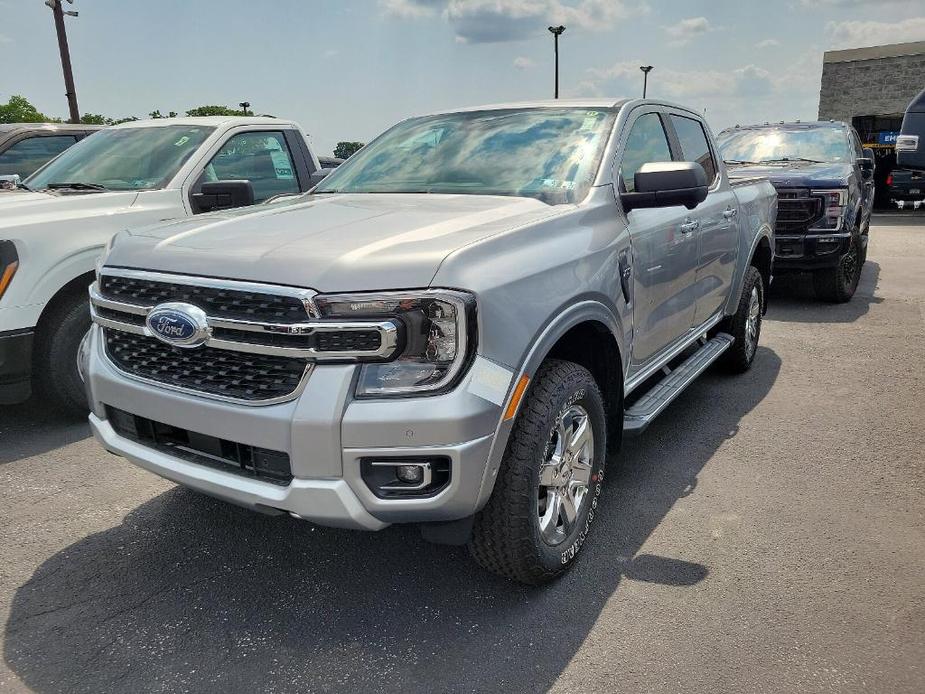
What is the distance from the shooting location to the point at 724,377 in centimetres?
573

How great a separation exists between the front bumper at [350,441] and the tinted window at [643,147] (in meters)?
1.65

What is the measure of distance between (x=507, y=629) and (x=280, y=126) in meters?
4.78

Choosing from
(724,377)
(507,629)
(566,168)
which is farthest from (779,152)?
(507,629)

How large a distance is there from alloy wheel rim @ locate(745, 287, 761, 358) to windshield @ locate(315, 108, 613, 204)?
8.24 feet

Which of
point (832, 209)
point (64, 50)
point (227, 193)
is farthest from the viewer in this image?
point (64, 50)

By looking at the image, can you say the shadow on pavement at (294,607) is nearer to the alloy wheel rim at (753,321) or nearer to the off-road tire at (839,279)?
the alloy wheel rim at (753,321)

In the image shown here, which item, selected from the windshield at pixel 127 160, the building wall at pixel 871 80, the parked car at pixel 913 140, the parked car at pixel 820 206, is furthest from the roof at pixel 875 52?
the windshield at pixel 127 160

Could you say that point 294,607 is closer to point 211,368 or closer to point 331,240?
point 211,368

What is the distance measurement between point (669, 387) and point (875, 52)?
98.3 ft

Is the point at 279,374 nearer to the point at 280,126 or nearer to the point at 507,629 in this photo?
the point at 507,629

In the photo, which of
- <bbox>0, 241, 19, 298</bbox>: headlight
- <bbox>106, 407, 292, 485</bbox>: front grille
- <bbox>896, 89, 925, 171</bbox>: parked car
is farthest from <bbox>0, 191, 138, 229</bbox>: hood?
<bbox>896, 89, 925, 171</bbox>: parked car

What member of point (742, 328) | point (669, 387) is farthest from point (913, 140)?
point (669, 387)

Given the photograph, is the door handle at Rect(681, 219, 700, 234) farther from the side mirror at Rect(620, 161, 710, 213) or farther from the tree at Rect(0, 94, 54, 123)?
the tree at Rect(0, 94, 54, 123)

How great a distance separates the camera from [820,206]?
790 cm
